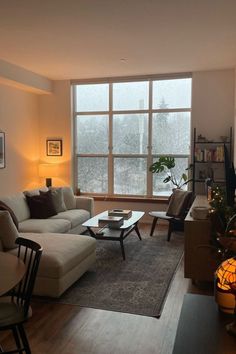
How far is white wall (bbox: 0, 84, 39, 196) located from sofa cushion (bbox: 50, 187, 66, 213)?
107 cm

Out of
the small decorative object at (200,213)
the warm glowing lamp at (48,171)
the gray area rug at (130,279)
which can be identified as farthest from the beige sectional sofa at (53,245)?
the warm glowing lamp at (48,171)

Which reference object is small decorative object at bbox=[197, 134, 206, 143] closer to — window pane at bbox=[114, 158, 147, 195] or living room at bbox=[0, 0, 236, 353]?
living room at bbox=[0, 0, 236, 353]

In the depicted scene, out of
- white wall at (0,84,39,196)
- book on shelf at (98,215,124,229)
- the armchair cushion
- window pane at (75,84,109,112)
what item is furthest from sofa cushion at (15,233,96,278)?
window pane at (75,84,109,112)

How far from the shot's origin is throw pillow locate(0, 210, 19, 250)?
3.41 meters

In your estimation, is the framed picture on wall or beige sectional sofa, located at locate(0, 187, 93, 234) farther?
the framed picture on wall

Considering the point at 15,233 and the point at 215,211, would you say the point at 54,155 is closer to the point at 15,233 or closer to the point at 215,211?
the point at 15,233

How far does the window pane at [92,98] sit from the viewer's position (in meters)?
6.97

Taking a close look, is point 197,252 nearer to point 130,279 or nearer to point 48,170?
point 130,279

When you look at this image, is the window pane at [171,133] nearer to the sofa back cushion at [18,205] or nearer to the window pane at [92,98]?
the window pane at [92,98]

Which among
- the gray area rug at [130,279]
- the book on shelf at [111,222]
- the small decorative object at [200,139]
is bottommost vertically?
the gray area rug at [130,279]

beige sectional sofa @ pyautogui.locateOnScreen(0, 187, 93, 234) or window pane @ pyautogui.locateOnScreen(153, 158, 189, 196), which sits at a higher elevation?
window pane @ pyautogui.locateOnScreen(153, 158, 189, 196)

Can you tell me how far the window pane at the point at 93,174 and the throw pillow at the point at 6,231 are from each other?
3.70 meters

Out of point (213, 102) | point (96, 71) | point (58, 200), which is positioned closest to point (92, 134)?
point (96, 71)

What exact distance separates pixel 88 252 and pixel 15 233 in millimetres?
858
